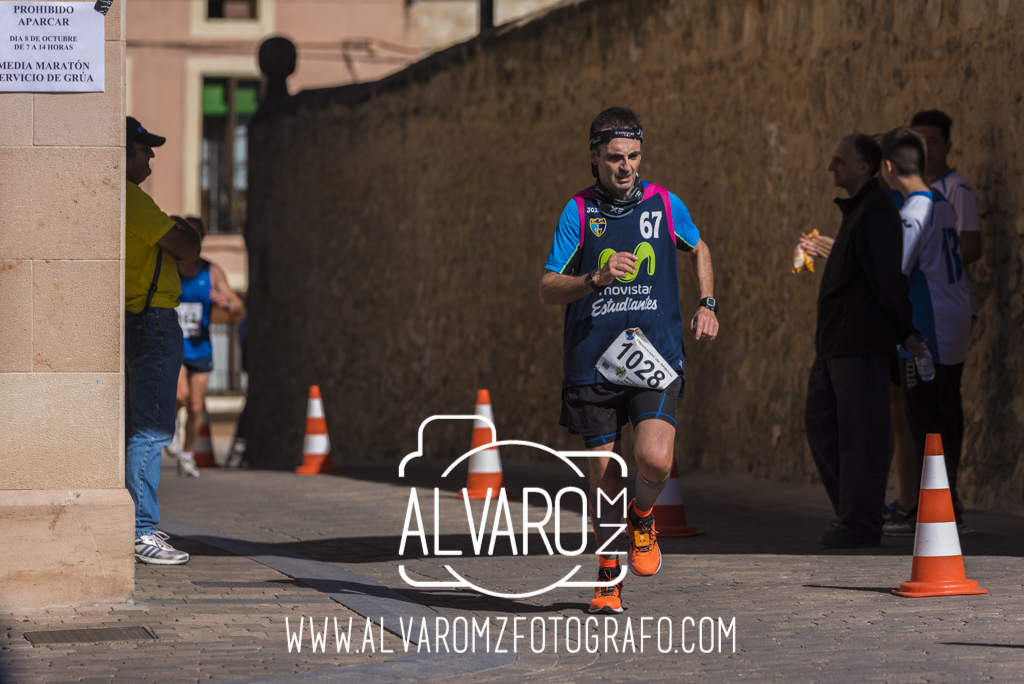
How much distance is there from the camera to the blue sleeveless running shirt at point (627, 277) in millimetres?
5254

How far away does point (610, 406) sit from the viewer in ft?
17.5

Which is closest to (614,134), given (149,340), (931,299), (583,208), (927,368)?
(583,208)

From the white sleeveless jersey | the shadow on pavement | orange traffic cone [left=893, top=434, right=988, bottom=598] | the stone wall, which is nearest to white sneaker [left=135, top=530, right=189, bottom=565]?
the shadow on pavement

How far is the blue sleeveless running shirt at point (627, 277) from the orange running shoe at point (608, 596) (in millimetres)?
688

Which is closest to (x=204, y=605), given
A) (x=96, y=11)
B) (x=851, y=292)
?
(x=96, y=11)

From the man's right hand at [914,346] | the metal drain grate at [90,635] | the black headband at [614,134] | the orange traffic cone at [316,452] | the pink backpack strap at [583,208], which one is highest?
the black headband at [614,134]

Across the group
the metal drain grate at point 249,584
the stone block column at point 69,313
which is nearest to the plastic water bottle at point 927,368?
the metal drain grate at point 249,584

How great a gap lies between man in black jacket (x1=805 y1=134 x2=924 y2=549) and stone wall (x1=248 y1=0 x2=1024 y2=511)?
3.61ft

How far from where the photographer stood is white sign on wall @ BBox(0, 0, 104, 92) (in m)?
5.70

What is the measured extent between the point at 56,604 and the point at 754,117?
633 cm

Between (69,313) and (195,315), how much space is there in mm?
5858

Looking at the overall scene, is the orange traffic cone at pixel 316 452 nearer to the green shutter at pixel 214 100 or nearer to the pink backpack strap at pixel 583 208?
the pink backpack strap at pixel 583 208

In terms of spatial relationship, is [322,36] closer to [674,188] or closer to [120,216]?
[674,188]

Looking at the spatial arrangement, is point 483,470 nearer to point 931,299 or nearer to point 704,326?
point 931,299
